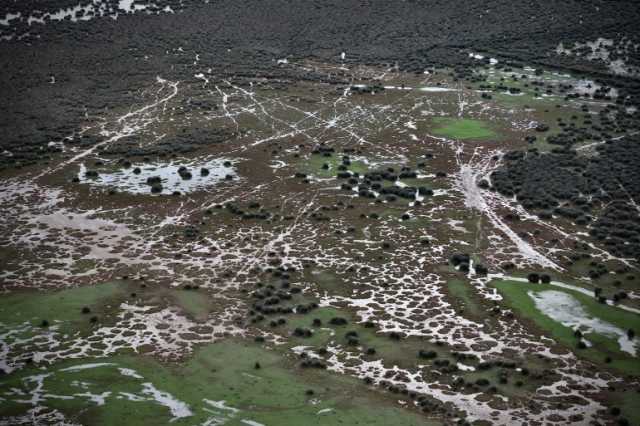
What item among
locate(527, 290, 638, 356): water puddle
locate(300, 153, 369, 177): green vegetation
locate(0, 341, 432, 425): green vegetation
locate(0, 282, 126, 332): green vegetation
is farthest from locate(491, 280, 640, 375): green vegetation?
locate(0, 282, 126, 332): green vegetation

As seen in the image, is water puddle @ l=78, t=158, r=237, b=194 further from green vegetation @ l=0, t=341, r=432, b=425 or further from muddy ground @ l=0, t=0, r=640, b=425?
green vegetation @ l=0, t=341, r=432, b=425

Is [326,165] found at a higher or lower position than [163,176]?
higher

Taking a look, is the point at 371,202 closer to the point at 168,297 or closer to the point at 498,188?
the point at 498,188

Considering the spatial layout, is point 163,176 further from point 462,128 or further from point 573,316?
point 573,316

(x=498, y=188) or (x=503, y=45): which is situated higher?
(x=503, y=45)

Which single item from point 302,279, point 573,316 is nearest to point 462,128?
point 302,279

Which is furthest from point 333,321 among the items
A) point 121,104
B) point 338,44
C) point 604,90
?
point 338,44

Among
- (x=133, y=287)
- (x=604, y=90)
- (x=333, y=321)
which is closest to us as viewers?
(x=333, y=321)
